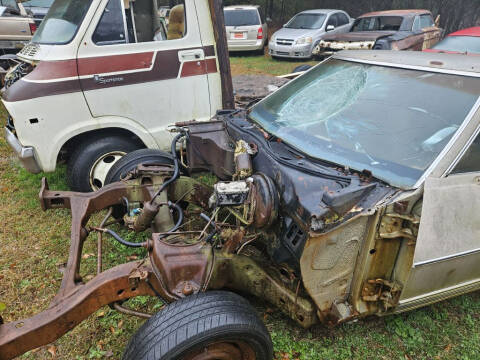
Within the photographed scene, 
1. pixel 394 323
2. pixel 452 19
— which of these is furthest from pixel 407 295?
pixel 452 19

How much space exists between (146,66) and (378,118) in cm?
253

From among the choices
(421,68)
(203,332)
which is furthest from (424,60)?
(203,332)

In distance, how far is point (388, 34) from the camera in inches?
389

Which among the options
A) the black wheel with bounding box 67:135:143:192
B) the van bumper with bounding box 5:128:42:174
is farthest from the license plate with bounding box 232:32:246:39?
the van bumper with bounding box 5:128:42:174

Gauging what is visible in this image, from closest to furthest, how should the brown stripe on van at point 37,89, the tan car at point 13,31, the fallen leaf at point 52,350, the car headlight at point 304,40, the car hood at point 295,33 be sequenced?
the fallen leaf at point 52,350 < the brown stripe on van at point 37,89 < the tan car at point 13,31 < the car headlight at point 304,40 < the car hood at point 295,33

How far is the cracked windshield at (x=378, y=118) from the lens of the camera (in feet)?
6.90

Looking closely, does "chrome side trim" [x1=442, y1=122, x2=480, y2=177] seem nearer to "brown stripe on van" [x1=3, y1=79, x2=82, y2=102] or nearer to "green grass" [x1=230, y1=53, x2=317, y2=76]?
"brown stripe on van" [x1=3, y1=79, x2=82, y2=102]

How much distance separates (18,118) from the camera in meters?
3.42

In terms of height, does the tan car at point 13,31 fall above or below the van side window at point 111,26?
below

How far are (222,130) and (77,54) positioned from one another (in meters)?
1.78

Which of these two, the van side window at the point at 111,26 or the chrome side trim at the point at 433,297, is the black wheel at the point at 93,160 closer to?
the van side window at the point at 111,26

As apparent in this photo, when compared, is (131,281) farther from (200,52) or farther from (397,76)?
(200,52)

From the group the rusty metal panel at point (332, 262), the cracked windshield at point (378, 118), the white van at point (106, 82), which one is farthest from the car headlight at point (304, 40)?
the rusty metal panel at point (332, 262)

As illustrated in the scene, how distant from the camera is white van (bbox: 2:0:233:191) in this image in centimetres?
349
